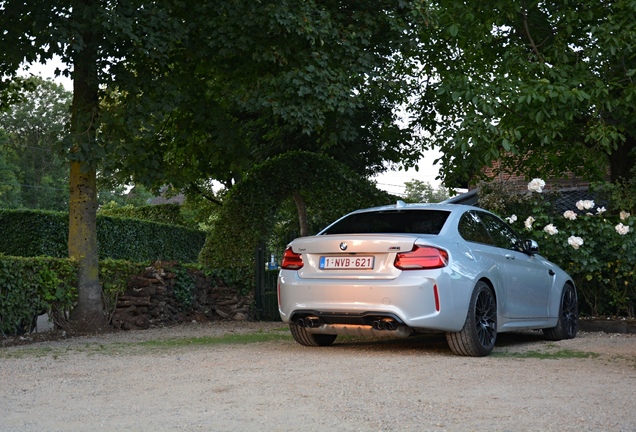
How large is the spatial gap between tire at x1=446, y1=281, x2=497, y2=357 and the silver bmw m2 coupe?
0.01 metres

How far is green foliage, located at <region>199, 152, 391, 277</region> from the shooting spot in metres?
17.0

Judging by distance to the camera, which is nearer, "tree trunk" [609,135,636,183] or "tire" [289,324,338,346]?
"tire" [289,324,338,346]

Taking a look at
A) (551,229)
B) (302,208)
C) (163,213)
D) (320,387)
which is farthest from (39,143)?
(320,387)

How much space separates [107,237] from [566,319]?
796 inches

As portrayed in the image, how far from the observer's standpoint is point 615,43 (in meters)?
15.8

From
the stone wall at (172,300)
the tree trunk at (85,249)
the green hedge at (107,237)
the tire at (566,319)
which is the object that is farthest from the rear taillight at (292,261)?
the green hedge at (107,237)

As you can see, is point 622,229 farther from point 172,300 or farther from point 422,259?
point 172,300

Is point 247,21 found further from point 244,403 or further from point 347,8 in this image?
point 244,403

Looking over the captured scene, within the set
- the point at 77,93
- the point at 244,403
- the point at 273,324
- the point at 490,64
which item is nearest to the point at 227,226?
the point at 273,324

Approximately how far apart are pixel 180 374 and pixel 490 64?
1482 centimetres

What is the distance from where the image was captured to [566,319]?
39.2 ft

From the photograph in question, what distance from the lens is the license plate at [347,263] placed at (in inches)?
364

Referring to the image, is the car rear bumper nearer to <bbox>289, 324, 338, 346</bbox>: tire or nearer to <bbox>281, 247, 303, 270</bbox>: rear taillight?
<bbox>281, 247, 303, 270</bbox>: rear taillight

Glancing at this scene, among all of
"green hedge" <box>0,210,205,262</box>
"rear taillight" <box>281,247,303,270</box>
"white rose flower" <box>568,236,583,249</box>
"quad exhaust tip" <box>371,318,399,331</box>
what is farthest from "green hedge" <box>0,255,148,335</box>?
"green hedge" <box>0,210,205,262</box>
